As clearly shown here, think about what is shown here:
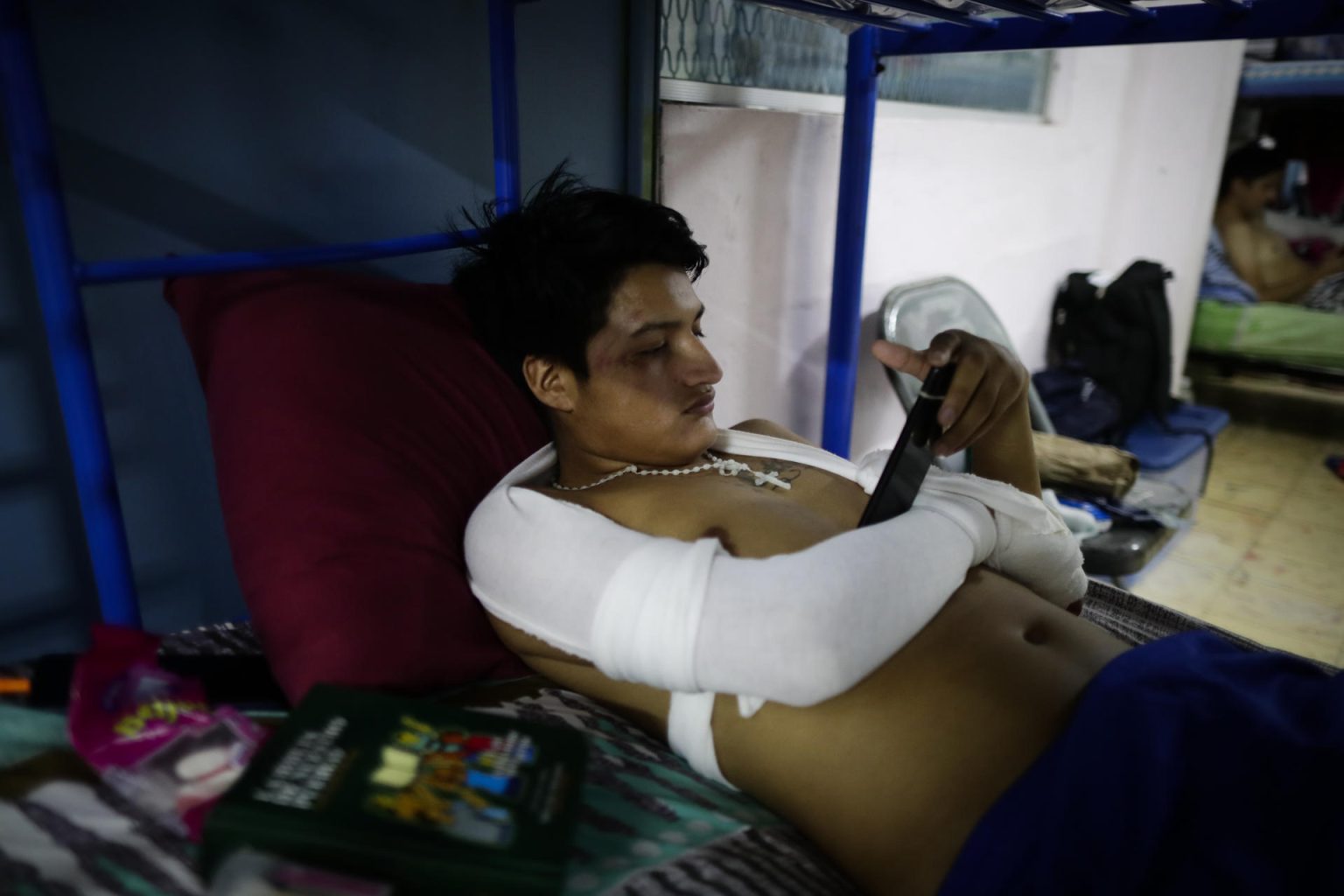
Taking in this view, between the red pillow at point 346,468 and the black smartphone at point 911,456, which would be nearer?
the red pillow at point 346,468

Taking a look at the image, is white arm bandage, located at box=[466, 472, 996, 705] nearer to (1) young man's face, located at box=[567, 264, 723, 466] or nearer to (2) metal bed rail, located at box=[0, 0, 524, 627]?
(1) young man's face, located at box=[567, 264, 723, 466]

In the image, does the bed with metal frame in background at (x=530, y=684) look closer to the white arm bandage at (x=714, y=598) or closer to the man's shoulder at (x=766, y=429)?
the white arm bandage at (x=714, y=598)

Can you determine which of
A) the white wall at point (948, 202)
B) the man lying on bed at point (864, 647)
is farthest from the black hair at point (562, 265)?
the white wall at point (948, 202)

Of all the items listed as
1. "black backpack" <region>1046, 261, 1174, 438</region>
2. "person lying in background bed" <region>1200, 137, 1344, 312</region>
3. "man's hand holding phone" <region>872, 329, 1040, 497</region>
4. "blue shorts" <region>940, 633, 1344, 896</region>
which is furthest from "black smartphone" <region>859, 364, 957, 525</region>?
"person lying in background bed" <region>1200, 137, 1344, 312</region>

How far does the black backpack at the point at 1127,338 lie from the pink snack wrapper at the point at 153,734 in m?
2.68

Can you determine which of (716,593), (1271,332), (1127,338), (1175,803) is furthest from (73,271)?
(1271,332)

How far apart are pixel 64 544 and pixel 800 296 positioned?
1.50 m

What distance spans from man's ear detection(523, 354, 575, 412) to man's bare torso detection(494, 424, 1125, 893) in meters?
0.20

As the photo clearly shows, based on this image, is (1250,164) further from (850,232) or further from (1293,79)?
(850,232)

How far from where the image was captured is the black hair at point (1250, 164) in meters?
4.21

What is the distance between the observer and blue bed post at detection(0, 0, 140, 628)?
74cm

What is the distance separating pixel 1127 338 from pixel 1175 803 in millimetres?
2440

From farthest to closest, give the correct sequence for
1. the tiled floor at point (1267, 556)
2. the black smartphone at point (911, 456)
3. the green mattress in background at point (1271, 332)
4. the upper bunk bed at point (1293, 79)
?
the green mattress in background at point (1271, 332), the upper bunk bed at point (1293, 79), the tiled floor at point (1267, 556), the black smartphone at point (911, 456)

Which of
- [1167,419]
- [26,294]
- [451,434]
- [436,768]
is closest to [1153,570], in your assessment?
[1167,419]
